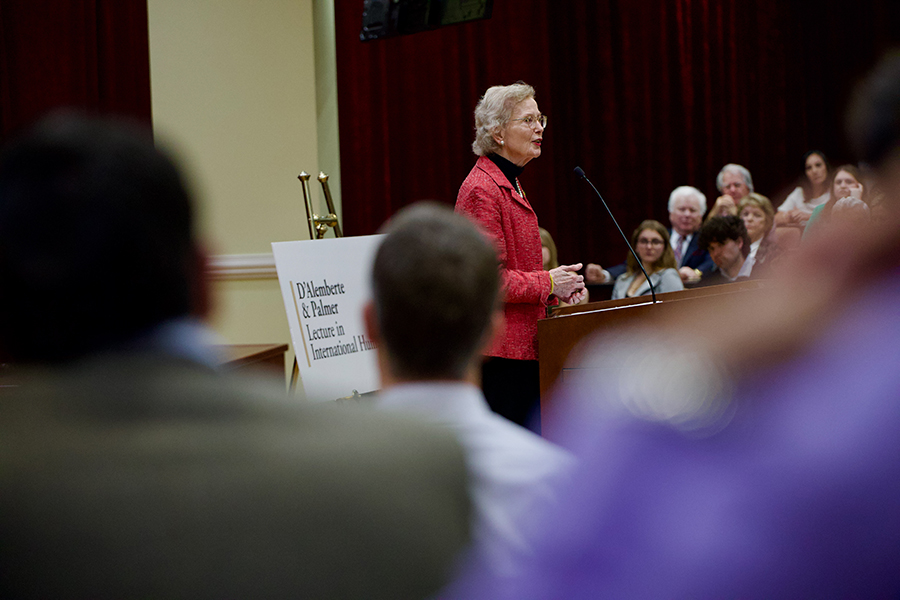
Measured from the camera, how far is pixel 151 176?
0.54 metres

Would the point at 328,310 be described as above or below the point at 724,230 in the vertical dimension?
below

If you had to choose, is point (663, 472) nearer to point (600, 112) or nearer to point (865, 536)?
point (865, 536)

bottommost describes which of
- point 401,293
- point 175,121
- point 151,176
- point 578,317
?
point 578,317

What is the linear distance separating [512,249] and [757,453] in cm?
209

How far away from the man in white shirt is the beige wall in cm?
396

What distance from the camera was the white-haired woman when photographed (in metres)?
2.37

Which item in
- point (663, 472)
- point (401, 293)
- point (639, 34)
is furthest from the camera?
point (639, 34)

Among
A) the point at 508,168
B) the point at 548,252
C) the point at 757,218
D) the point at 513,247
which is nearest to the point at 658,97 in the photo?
the point at 757,218

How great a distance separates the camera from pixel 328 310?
2559mm

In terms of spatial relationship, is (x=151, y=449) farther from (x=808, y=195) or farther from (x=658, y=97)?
(x=658, y=97)

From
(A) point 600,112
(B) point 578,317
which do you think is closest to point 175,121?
(A) point 600,112

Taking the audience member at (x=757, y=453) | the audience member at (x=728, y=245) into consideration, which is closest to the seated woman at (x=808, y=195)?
the audience member at (x=728, y=245)

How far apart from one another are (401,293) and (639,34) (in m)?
5.67

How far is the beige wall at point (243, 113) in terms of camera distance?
4742mm
